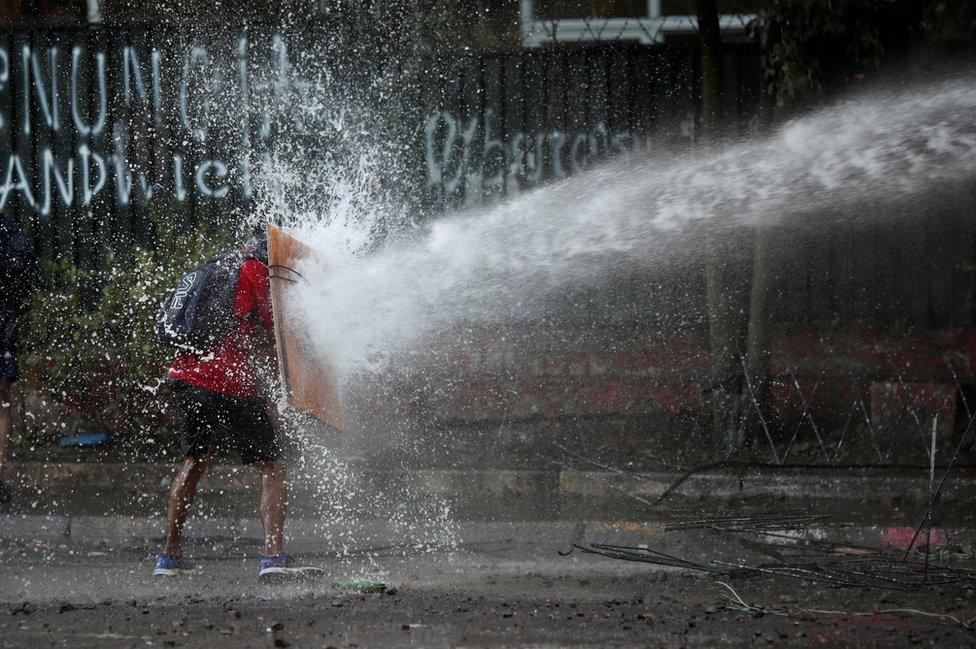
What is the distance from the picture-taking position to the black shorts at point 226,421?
5.26 meters

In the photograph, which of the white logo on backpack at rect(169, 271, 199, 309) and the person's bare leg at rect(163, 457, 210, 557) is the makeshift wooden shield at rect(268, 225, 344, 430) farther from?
the person's bare leg at rect(163, 457, 210, 557)

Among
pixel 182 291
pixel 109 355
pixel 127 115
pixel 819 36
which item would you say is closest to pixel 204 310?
pixel 182 291

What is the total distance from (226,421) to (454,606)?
1404 mm

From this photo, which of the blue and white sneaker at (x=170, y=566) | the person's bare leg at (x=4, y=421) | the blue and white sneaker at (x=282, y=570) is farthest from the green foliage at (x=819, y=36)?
the person's bare leg at (x=4, y=421)

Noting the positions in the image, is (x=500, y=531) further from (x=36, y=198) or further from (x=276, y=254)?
(x=36, y=198)

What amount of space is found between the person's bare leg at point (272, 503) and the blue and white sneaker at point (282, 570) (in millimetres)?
47

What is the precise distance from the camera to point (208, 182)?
26.8 ft

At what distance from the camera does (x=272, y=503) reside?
5.29 metres

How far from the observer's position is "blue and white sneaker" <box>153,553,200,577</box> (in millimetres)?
5277

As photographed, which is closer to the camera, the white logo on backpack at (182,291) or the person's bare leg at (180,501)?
the white logo on backpack at (182,291)

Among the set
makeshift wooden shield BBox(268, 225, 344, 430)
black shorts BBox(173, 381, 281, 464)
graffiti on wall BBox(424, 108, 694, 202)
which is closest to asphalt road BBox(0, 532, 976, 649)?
black shorts BBox(173, 381, 281, 464)

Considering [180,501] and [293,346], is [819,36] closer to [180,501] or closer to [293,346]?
[293,346]

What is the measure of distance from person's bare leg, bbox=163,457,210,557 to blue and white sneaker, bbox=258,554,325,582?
1.38 feet

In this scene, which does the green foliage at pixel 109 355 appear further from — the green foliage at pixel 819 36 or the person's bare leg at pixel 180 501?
the green foliage at pixel 819 36
